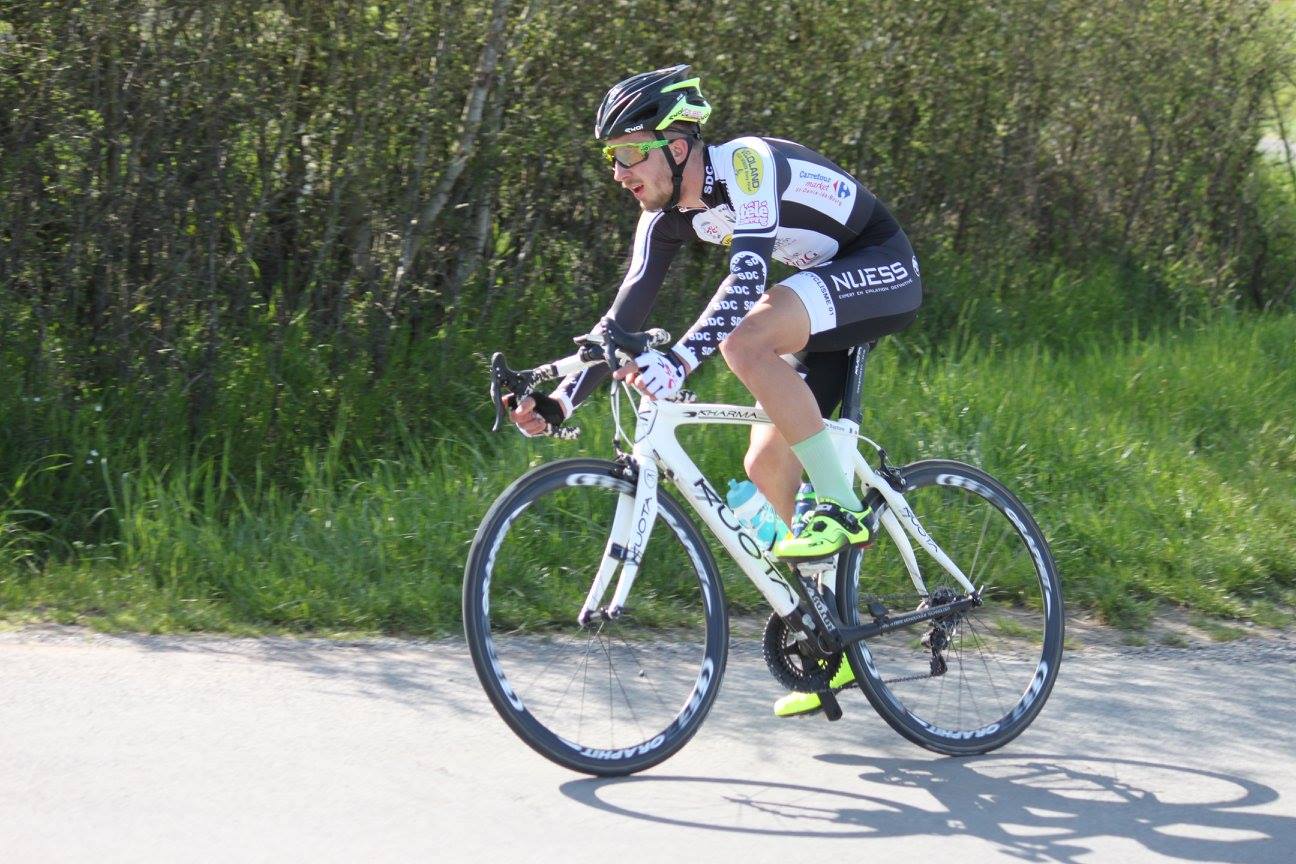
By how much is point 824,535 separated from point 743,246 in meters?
0.88

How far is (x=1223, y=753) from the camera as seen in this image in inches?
170

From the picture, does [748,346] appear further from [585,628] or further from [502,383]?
[585,628]

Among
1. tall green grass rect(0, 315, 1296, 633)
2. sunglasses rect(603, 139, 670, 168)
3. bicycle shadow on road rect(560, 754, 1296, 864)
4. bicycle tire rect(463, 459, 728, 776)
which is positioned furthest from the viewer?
tall green grass rect(0, 315, 1296, 633)

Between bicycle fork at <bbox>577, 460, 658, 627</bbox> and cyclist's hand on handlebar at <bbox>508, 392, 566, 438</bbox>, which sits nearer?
bicycle fork at <bbox>577, 460, 658, 627</bbox>

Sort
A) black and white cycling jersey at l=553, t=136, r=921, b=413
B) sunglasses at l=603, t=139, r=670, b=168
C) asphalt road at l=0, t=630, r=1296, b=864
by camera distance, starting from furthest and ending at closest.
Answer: sunglasses at l=603, t=139, r=670, b=168 → black and white cycling jersey at l=553, t=136, r=921, b=413 → asphalt road at l=0, t=630, r=1296, b=864

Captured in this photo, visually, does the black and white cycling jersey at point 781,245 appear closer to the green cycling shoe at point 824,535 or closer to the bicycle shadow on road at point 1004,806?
the green cycling shoe at point 824,535

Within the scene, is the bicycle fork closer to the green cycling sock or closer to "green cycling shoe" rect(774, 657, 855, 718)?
the green cycling sock

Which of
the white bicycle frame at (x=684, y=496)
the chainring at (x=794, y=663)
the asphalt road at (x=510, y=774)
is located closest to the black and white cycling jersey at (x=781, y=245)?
the white bicycle frame at (x=684, y=496)

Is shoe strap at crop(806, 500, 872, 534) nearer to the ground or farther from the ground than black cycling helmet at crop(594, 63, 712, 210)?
nearer to the ground

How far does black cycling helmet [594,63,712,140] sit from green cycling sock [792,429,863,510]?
39.7 inches

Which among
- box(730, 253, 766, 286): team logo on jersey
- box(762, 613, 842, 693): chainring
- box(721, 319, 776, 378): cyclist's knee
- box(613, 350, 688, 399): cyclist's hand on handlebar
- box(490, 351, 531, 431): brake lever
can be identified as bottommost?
box(762, 613, 842, 693): chainring

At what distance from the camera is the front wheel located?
14.3ft

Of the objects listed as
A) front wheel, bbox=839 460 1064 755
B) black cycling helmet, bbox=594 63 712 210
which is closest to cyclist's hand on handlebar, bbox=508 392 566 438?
black cycling helmet, bbox=594 63 712 210

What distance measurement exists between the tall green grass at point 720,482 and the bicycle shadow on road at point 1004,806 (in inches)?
56.4
